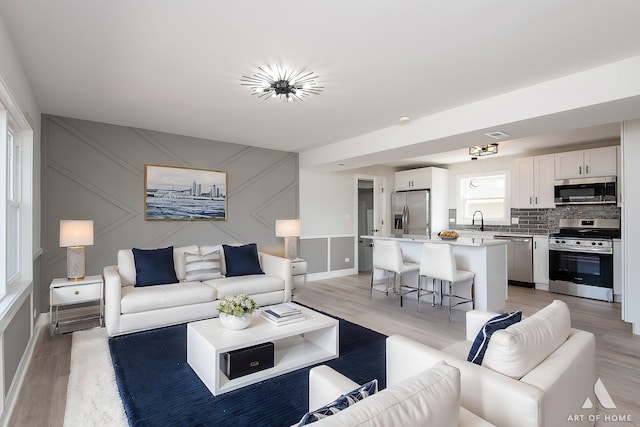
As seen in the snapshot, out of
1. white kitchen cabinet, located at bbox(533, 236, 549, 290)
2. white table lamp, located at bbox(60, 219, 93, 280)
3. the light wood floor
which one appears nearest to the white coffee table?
the light wood floor

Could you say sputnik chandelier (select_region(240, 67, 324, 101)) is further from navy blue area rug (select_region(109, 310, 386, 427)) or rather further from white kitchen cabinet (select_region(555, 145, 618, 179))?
white kitchen cabinet (select_region(555, 145, 618, 179))

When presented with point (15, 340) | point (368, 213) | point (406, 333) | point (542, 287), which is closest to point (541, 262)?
point (542, 287)

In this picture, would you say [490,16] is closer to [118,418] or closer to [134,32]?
[134,32]

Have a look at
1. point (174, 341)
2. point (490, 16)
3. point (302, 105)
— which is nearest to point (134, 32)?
point (302, 105)

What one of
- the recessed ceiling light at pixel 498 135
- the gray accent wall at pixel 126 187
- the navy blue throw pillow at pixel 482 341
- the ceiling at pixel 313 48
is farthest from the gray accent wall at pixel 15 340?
the recessed ceiling light at pixel 498 135

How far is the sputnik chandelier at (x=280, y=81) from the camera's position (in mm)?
2870

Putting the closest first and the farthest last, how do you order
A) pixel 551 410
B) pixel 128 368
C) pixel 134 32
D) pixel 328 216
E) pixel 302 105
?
pixel 551 410 → pixel 134 32 → pixel 128 368 → pixel 302 105 → pixel 328 216

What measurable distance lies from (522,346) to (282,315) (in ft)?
6.14

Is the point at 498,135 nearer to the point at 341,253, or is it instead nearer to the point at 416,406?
the point at 416,406

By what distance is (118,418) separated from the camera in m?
2.08

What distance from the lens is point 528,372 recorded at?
146 cm

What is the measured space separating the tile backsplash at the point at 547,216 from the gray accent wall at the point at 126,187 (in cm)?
458

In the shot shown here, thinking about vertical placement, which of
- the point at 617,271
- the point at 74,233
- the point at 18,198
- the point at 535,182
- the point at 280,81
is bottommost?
the point at 617,271

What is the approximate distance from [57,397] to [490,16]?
3732mm
